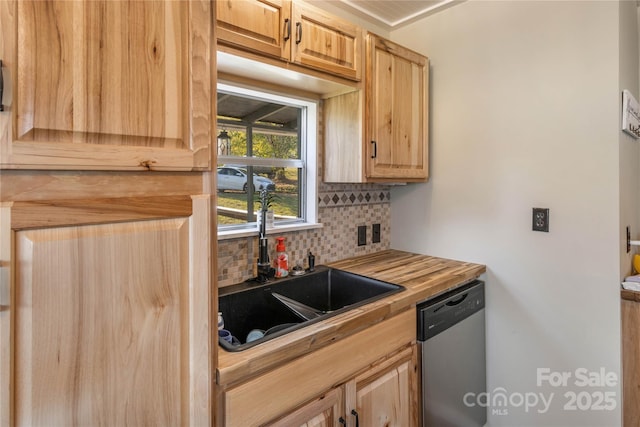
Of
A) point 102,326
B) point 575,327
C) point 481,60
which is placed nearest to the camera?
point 102,326

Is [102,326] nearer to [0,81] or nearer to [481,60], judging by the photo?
[0,81]

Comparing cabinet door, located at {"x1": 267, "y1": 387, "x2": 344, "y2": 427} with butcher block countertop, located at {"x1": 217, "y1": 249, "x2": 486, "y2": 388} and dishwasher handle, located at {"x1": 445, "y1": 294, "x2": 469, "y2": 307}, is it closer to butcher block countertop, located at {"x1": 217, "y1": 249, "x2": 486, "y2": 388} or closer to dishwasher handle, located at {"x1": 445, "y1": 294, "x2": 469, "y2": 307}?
butcher block countertop, located at {"x1": 217, "y1": 249, "x2": 486, "y2": 388}

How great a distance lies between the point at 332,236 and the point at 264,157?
2.02ft

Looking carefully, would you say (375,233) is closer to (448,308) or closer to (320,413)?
(448,308)

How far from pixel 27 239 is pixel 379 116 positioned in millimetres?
1565


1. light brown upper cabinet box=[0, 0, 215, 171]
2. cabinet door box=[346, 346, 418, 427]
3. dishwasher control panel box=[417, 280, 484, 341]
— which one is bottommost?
cabinet door box=[346, 346, 418, 427]

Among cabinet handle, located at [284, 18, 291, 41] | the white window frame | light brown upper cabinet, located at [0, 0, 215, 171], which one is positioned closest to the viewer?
light brown upper cabinet, located at [0, 0, 215, 171]

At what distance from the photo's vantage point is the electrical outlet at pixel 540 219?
1784 millimetres

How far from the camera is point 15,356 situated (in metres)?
0.68

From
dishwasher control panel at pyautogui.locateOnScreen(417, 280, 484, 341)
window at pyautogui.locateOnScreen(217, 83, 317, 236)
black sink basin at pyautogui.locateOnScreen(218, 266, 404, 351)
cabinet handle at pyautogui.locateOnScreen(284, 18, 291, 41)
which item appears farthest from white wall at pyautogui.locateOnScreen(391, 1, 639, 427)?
cabinet handle at pyautogui.locateOnScreen(284, 18, 291, 41)

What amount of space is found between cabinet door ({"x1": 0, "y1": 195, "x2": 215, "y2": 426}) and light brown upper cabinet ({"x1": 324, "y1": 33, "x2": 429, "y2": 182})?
1.11 metres

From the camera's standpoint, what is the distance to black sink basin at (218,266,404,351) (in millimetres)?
1582

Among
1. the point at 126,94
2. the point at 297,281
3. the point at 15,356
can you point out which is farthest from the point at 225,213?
the point at 15,356

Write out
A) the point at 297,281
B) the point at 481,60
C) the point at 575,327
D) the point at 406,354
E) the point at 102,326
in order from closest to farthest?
the point at 102,326, the point at 406,354, the point at 575,327, the point at 297,281, the point at 481,60
